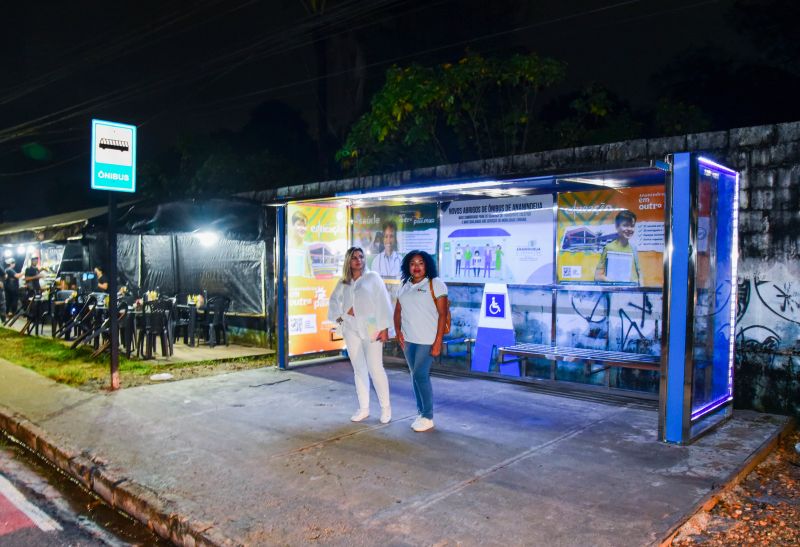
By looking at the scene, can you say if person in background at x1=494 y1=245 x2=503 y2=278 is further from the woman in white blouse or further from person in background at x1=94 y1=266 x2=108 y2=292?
person in background at x1=94 y1=266 x2=108 y2=292

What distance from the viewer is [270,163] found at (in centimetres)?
1720

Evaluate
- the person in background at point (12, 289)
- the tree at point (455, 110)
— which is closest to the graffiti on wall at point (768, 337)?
the tree at point (455, 110)

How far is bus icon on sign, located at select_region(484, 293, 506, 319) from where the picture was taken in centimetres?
834

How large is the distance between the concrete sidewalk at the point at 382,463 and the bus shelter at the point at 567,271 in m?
0.58

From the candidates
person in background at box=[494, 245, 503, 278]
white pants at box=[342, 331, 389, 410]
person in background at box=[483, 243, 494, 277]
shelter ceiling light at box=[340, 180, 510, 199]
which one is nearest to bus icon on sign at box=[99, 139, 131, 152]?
shelter ceiling light at box=[340, 180, 510, 199]

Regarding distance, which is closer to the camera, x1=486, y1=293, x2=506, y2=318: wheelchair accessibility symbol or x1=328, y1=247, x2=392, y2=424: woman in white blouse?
x1=328, y1=247, x2=392, y2=424: woman in white blouse

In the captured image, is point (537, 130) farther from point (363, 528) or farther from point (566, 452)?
point (363, 528)

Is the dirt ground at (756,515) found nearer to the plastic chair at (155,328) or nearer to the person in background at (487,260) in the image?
the person in background at (487,260)

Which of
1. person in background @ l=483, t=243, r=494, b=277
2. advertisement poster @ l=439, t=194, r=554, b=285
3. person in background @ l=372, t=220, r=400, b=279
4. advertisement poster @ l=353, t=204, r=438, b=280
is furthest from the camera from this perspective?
person in background @ l=372, t=220, r=400, b=279

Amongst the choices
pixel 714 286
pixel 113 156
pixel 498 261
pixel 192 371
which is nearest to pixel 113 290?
Result: pixel 113 156

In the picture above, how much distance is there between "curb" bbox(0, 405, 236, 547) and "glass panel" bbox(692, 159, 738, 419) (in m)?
4.51

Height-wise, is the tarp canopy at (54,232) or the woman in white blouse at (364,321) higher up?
the tarp canopy at (54,232)

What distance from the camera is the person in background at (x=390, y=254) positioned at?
9.87 m

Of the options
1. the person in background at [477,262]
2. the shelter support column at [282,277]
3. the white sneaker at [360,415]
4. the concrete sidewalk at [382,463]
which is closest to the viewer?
the concrete sidewalk at [382,463]
